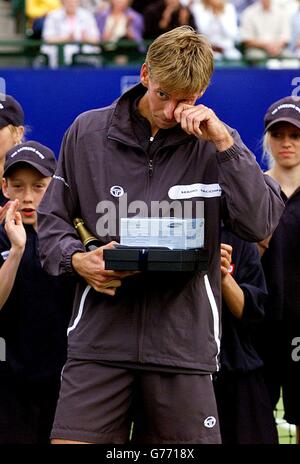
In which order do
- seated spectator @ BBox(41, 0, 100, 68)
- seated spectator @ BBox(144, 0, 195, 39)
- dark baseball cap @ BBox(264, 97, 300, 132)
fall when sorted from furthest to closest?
seated spectator @ BBox(144, 0, 195, 39)
seated spectator @ BBox(41, 0, 100, 68)
dark baseball cap @ BBox(264, 97, 300, 132)

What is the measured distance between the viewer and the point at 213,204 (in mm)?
4148

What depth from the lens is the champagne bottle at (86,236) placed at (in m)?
4.17

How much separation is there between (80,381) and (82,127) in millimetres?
982

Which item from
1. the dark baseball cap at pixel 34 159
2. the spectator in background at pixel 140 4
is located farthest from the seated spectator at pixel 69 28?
the dark baseball cap at pixel 34 159

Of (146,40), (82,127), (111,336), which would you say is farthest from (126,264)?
(146,40)

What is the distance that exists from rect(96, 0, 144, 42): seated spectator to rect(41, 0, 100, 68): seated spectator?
0.18 m

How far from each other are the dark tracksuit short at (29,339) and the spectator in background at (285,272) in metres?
1.09

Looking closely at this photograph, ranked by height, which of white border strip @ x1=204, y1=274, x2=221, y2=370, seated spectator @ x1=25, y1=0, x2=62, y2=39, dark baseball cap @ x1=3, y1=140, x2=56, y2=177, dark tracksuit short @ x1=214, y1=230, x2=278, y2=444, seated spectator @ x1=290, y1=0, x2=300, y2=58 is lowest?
dark tracksuit short @ x1=214, y1=230, x2=278, y2=444

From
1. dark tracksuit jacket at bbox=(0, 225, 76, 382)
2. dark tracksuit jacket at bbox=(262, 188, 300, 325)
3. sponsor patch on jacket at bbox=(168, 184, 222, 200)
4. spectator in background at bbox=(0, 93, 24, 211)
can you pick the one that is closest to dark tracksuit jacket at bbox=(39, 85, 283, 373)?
sponsor patch on jacket at bbox=(168, 184, 222, 200)

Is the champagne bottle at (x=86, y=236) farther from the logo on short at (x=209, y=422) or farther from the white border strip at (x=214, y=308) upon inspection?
the logo on short at (x=209, y=422)

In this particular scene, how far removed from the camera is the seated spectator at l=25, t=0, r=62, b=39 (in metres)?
13.5

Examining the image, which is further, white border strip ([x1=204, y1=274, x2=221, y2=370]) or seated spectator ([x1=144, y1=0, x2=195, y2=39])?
seated spectator ([x1=144, y1=0, x2=195, y2=39])

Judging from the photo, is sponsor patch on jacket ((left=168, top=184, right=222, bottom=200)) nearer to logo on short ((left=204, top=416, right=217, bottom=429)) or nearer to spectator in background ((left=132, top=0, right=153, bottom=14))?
logo on short ((left=204, top=416, right=217, bottom=429))

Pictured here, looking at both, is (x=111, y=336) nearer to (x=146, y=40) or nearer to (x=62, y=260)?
(x=62, y=260)
